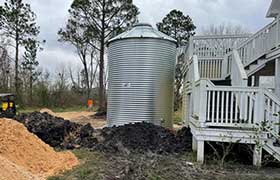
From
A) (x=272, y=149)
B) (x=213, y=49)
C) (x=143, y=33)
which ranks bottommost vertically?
(x=272, y=149)

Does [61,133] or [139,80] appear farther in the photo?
[139,80]

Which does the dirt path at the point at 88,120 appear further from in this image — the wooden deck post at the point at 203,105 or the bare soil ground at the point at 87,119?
the wooden deck post at the point at 203,105

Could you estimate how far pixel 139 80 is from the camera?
11.2 m

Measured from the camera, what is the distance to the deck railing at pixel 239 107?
21.2 ft

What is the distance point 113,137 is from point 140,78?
309cm

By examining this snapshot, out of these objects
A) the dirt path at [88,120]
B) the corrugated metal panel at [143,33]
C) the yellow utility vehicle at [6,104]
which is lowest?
the dirt path at [88,120]

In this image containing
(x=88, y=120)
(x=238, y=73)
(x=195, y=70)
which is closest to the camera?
(x=238, y=73)

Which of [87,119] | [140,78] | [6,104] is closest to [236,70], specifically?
[140,78]

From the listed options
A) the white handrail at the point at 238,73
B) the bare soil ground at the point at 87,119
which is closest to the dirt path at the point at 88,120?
the bare soil ground at the point at 87,119

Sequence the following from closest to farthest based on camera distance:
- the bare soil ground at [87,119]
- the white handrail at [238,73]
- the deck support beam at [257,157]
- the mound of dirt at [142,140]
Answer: the deck support beam at [257,157]
the white handrail at [238,73]
the mound of dirt at [142,140]
the bare soil ground at [87,119]

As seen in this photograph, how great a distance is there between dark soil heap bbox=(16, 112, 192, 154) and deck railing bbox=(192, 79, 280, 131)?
5.59 ft

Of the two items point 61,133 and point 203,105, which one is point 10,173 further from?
point 61,133

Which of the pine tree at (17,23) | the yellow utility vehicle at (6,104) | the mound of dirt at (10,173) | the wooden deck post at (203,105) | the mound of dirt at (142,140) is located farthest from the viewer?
the pine tree at (17,23)

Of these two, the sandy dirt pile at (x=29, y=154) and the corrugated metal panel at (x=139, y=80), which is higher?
the corrugated metal panel at (x=139, y=80)
